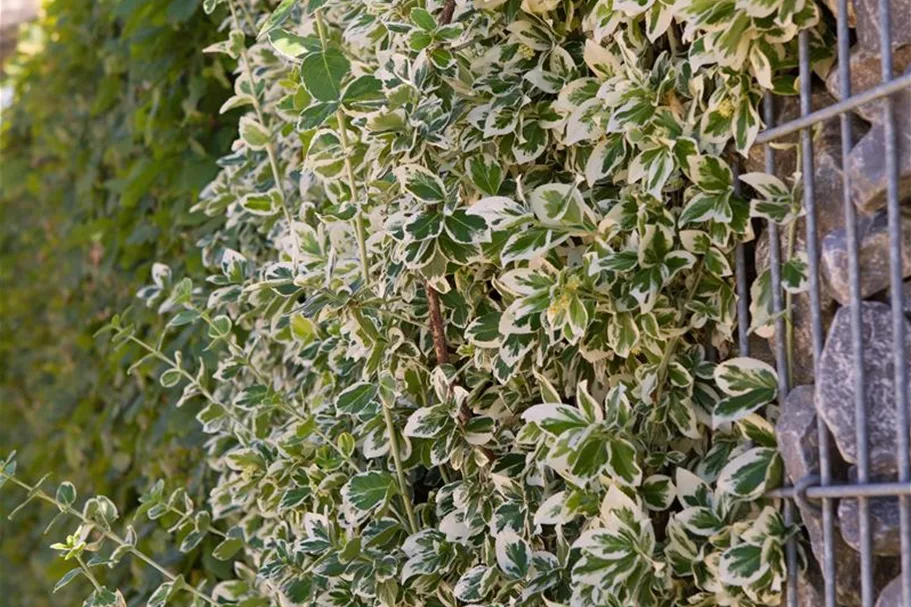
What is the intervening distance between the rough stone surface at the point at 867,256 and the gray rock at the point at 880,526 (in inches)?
7.8

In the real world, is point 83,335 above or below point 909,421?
below

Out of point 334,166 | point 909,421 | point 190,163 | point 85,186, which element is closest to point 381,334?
point 334,166

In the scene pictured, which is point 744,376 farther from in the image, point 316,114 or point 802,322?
point 316,114

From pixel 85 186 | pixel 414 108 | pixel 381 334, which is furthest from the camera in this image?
pixel 85 186

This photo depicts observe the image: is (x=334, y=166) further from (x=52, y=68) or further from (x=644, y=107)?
(x=52, y=68)

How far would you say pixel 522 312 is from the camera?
4.69ft

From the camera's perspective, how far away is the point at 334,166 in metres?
1.71

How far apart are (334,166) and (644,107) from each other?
0.48 metres

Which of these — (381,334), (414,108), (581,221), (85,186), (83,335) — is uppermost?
(414,108)

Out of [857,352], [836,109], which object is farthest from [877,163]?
[857,352]

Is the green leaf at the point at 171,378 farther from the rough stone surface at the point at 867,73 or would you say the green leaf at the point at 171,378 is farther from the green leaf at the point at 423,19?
the rough stone surface at the point at 867,73

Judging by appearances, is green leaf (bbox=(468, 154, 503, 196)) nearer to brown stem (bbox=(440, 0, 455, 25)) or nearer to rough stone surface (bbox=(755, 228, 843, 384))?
brown stem (bbox=(440, 0, 455, 25))

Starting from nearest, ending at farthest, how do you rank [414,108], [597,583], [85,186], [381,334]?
[597,583], [414,108], [381,334], [85,186]

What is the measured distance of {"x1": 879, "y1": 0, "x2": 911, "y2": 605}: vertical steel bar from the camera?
1154 mm
